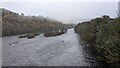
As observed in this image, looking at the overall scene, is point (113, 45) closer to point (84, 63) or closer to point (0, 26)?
point (84, 63)

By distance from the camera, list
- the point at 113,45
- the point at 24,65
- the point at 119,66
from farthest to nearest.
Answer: the point at 24,65, the point at 113,45, the point at 119,66

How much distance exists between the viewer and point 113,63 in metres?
23.0

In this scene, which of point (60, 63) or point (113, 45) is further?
point (60, 63)

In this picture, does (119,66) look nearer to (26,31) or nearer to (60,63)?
(60,63)

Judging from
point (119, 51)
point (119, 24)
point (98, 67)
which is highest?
point (119, 24)

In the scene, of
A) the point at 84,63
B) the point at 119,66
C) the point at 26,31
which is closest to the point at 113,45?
the point at 119,66

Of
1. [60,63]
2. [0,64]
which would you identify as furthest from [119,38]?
[0,64]

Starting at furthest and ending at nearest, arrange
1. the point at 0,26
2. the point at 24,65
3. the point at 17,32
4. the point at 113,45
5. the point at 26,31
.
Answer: the point at 26,31, the point at 17,32, the point at 0,26, the point at 24,65, the point at 113,45

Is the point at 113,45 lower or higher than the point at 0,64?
higher

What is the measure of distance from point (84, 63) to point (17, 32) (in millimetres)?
65471

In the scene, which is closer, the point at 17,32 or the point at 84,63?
the point at 84,63

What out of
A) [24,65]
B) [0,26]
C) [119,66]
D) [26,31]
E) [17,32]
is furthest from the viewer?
[26,31]

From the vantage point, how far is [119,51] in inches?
874

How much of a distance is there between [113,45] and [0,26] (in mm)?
64916
